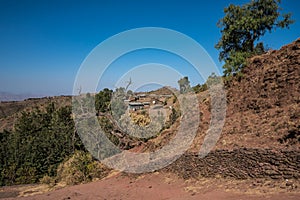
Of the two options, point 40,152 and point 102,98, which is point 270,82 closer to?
point 40,152

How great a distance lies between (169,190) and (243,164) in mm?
4591

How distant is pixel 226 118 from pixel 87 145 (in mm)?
18101

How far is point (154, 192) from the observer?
15.0 metres

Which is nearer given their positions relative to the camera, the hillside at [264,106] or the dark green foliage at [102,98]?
the hillside at [264,106]

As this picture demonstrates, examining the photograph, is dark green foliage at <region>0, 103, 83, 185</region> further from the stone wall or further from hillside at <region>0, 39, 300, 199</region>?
the stone wall

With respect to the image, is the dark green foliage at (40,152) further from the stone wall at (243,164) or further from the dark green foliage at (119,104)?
the stone wall at (243,164)

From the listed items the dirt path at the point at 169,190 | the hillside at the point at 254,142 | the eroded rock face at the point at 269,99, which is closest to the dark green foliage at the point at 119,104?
the hillside at the point at 254,142

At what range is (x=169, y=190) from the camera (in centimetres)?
1473

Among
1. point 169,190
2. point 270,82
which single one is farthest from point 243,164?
point 270,82

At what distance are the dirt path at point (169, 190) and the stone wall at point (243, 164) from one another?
51 cm

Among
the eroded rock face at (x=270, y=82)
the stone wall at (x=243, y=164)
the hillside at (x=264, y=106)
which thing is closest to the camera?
the stone wall at (x=243, y=164)

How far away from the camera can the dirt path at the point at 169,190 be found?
980 centimetres

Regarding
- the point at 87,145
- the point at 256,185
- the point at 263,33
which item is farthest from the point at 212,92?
the point at 87,145

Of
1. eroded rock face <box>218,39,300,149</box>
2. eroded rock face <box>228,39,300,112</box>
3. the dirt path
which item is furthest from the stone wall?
eroded rock face <box>228,39,300,112</box>
